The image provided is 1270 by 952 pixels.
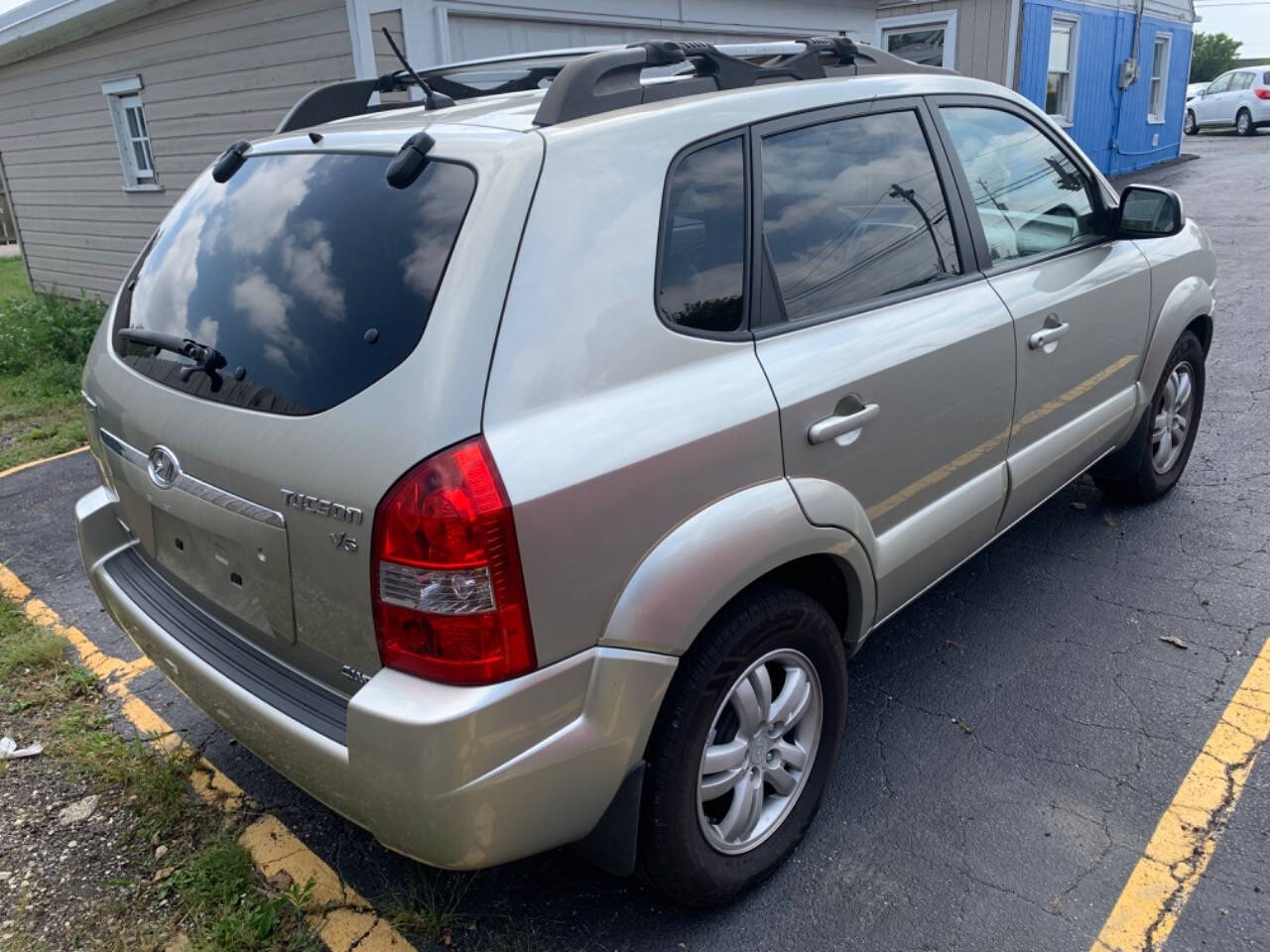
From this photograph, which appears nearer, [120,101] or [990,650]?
[990,650]

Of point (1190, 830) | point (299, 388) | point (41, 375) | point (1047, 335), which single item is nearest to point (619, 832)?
point (299, 388)

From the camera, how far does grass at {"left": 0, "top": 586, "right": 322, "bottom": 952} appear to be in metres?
2.38

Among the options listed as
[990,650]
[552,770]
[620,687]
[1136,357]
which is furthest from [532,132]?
[1136,357]

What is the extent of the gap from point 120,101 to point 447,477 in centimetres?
995

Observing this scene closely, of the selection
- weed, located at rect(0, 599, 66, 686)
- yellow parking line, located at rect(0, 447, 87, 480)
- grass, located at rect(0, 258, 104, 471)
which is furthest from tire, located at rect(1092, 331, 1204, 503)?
grass, located at rect(0, 258, 104, 471)

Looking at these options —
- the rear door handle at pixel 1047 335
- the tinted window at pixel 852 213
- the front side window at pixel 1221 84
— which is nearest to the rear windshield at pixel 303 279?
the tinted window at pixel 852 213

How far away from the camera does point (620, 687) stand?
6.44 ft

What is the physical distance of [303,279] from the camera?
2.14 meters

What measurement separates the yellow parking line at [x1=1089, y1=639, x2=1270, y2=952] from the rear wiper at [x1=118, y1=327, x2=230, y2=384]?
2.41 m

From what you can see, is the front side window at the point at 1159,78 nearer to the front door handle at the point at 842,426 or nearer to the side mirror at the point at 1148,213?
the side mirror at the point at 1148,213

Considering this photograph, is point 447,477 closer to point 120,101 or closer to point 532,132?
point 532,132

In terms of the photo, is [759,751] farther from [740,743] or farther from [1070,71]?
[1070,71]

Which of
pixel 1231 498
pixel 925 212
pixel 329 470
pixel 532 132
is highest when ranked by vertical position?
pixel 532 132

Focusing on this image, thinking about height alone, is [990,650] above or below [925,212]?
below
